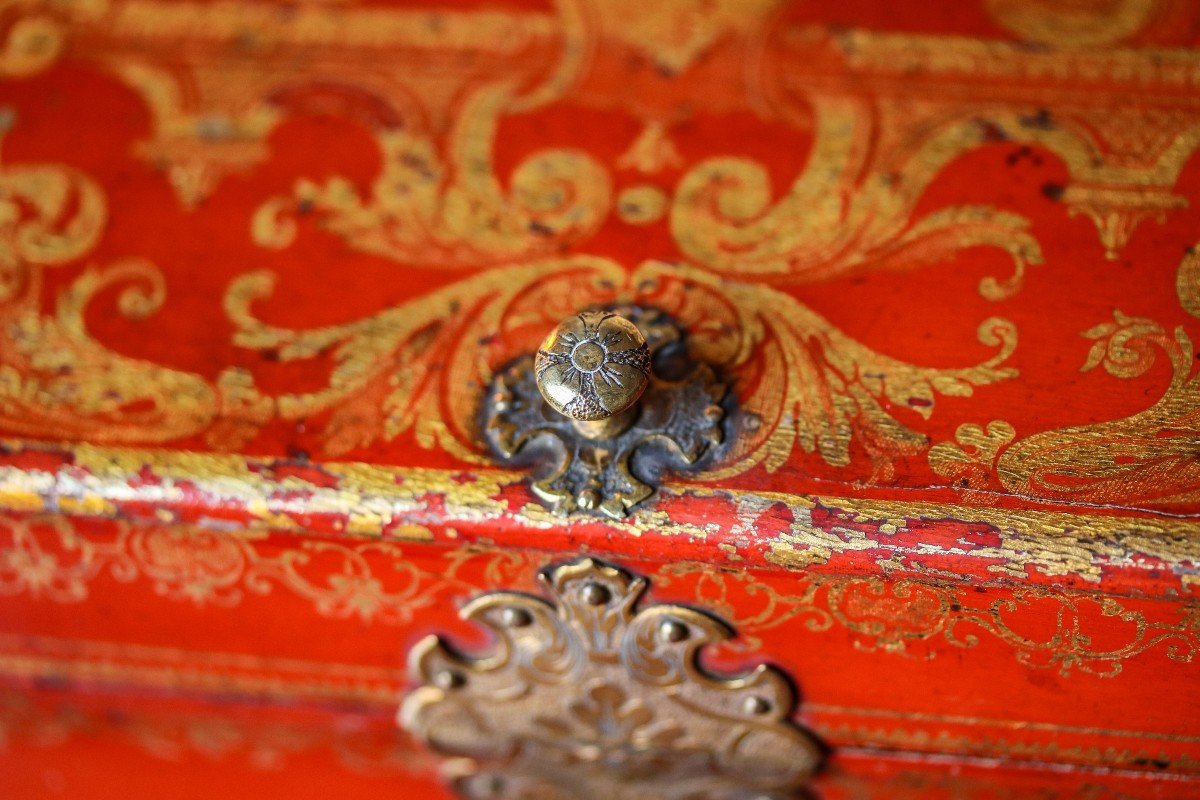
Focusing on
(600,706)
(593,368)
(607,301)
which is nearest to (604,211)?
(607,301)

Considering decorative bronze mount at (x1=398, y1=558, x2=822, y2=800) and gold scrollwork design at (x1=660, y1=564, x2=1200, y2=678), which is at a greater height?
gold scrollwork design at (x1=660, y1=564, x2=1200, y2=678)

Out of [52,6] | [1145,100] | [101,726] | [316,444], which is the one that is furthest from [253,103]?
[1145,100]

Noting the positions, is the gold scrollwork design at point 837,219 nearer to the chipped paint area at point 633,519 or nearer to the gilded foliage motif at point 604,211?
the gilded foliage motif at point 604,211

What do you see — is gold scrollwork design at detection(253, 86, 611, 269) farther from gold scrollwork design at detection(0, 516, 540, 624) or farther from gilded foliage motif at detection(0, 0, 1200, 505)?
gold scrollwork design at detection(0, 516, 540, 624)

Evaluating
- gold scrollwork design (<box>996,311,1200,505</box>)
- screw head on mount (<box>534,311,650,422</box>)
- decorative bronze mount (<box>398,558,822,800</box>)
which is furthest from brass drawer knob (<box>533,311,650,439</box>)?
gold scrollwork design (<box>996,311,1200,505</box>)

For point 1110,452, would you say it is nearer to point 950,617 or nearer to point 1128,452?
point 1128,452

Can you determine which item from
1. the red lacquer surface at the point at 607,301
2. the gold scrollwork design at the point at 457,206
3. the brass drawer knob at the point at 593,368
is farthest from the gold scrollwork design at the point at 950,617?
the gold scrollwork design at the point at 457,206
